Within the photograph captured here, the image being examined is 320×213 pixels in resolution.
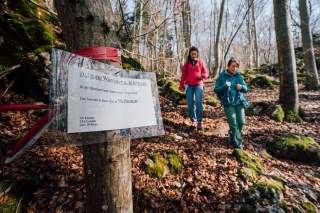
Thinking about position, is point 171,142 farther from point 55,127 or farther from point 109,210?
point 55,127

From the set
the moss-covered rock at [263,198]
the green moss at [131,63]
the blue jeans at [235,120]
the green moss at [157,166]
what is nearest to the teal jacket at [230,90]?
the blue jeans at [235,120]

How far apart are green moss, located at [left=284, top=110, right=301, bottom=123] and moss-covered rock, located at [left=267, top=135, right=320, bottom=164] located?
1852mm

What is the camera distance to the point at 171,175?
385cm

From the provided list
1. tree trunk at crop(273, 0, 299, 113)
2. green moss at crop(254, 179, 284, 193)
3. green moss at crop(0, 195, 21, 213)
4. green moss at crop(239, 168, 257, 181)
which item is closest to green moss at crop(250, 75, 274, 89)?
tree trunk at crop(273, 0, 299, 113)

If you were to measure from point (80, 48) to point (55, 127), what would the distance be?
571mm

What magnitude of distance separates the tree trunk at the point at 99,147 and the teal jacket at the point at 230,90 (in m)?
3.49

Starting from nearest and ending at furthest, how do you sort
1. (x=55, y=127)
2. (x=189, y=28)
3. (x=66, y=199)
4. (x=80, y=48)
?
1. (x=55, y=127)
2. (x=80, y=48)
3. (x=66, y=199)
4. (x=189, y=28)

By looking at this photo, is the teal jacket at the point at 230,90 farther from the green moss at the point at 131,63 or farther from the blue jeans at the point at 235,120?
the green moss at the point at 131,63

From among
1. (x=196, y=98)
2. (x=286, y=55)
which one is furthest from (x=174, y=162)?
(x=286, y=55)

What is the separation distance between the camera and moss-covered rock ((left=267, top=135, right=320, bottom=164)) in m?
5.15

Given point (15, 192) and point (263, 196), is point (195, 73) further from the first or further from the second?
point (15, 192)

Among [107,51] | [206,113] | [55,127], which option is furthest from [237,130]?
[55,127]

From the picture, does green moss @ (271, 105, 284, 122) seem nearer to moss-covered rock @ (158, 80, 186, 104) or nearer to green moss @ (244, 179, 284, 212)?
moss-covered rock @ (158, 80, 186, 104)

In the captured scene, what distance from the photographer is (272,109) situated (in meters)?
7.56
